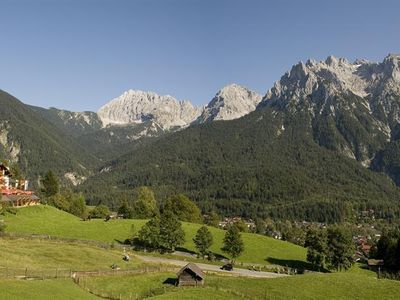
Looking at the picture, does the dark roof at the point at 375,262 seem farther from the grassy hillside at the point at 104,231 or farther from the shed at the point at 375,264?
the grassy hillside at the point at 104,231

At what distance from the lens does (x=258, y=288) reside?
227 ft

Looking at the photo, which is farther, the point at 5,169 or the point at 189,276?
the point at 5,169

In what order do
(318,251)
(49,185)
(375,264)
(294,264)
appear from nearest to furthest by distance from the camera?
(318,251) < (294,264) < (375,264) < (49,185)

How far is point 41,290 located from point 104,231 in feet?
250

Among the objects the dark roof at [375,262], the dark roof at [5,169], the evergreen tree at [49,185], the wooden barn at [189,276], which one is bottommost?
the dark roof at [375,262]

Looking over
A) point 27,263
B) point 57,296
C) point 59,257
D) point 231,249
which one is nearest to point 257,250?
point 231,249

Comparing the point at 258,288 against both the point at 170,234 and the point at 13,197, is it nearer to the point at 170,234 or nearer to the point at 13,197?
the point at 170,234

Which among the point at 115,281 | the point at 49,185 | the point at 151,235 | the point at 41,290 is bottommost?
the point at 115,281

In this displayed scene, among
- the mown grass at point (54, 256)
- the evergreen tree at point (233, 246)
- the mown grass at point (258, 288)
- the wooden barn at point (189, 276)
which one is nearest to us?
the mown grass at point (258, 288)

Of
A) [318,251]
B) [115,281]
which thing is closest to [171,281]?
[115,281]

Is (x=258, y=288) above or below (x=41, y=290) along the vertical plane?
above

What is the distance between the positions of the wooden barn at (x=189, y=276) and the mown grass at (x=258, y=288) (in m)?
1.60

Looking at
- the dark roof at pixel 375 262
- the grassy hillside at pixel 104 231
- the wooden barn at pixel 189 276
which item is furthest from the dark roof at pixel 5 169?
the dark roof at pixel 375 262

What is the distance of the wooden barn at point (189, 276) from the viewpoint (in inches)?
2773
